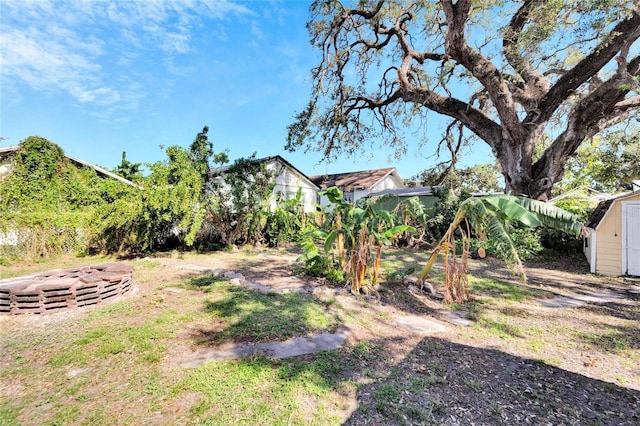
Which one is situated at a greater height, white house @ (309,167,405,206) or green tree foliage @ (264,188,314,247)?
white house @ (309,167,405,206)

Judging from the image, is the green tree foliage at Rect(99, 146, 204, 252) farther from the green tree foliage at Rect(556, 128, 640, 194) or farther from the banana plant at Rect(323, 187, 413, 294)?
the green tree foliage at Rect(556, 128, 640, 194)

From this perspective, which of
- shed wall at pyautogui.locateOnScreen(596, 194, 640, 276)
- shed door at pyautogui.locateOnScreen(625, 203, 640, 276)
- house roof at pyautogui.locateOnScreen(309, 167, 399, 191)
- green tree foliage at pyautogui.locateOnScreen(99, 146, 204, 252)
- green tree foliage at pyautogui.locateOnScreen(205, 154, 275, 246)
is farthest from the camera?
house roof at pyautogui.locateOnScreen(309, 167, 399, 191)

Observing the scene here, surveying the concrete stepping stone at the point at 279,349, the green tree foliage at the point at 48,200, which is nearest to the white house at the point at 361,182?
the green tree foliage at the point at 48,200

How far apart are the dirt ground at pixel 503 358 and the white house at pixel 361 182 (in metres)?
18.3

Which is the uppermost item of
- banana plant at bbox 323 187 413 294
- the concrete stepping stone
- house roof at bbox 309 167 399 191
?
house roof at bbox 309 167 399 191

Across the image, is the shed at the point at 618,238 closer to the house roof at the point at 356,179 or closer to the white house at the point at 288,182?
the white house at the point at 288,182

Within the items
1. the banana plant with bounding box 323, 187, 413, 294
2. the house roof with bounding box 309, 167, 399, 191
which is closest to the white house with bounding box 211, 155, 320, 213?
the house roof with bounding box 309, 167, 399, 191

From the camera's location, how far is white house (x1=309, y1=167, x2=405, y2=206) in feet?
83.3

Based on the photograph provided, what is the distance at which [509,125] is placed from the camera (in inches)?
425

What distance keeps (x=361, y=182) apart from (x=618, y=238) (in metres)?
19.1

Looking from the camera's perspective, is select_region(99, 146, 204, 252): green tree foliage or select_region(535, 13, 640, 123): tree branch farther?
select_region(99, 146, 204, 252): green tree foliage

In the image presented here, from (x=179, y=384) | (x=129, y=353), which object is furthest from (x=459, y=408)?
(x=129, y=353)

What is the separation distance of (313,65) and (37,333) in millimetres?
→ 12902

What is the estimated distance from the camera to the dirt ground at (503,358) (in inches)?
103
